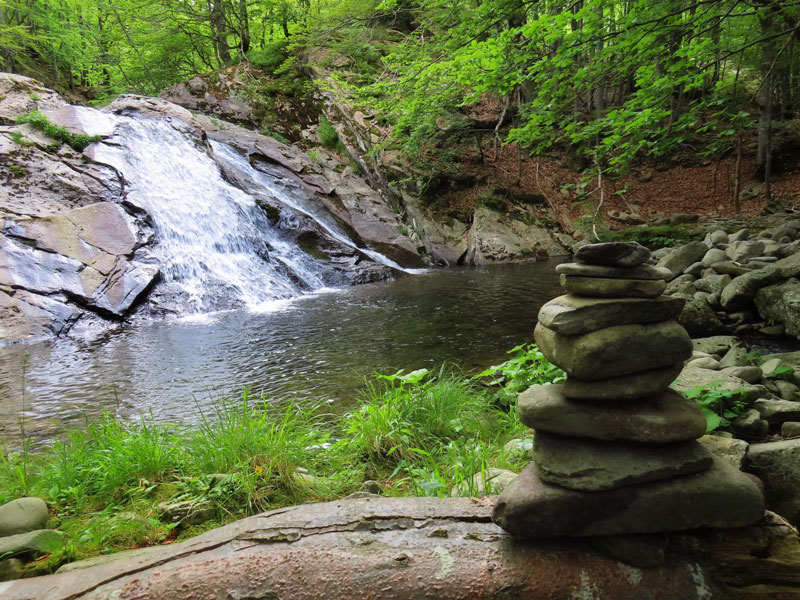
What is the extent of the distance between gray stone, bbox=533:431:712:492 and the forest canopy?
4.29 meters

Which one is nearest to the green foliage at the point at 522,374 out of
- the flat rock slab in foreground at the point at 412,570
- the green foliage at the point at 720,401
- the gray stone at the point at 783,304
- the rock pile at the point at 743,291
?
the green foliage at the point at 720,401

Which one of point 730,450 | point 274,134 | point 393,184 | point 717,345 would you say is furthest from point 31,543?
point 274,134

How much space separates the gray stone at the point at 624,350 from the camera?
5.39 ft

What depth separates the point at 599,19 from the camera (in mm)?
4457

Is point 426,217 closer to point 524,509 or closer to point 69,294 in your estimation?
point 69,294

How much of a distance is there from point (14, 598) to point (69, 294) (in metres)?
7.92

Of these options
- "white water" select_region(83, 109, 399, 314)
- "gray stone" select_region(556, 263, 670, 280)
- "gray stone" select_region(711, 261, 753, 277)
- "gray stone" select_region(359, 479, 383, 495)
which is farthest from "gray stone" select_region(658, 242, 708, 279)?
"gray stone" select_region(359, 479, 383, 495)

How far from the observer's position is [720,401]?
2633 millimetres

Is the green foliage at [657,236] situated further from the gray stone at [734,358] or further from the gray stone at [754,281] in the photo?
the gray stone at [734,358]

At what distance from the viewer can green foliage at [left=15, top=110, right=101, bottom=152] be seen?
10.3 m

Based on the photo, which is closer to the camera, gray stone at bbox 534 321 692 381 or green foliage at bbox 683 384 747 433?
gray stone at bbox 534 321 692 381

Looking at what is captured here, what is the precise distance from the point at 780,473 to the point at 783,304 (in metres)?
4.72

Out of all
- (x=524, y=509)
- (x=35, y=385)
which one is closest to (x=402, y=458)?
(x=524, y=509)

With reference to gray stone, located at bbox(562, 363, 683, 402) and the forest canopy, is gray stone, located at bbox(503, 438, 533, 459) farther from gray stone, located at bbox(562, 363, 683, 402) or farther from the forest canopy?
the forest canopy
